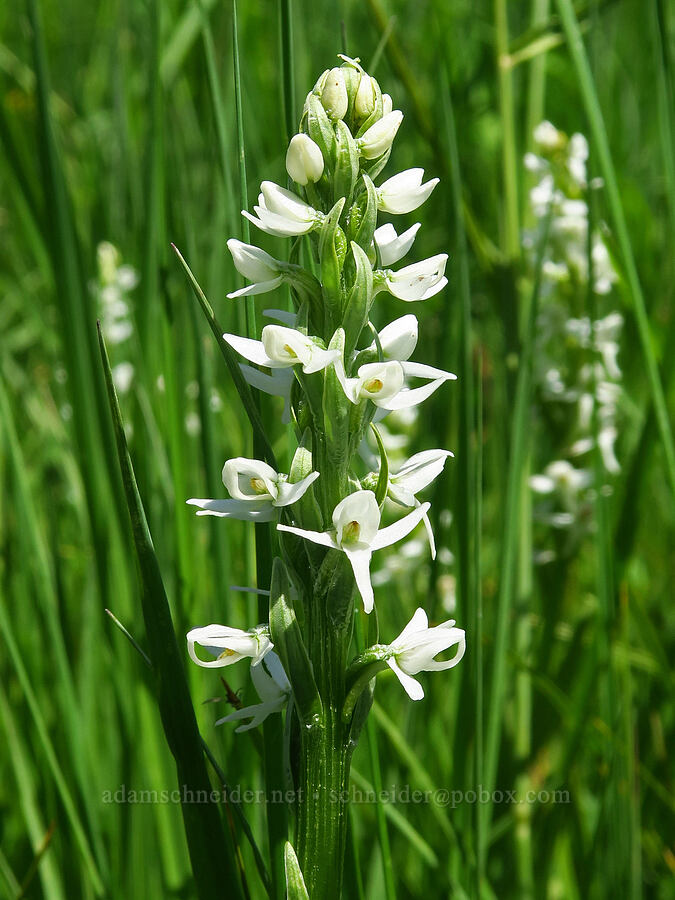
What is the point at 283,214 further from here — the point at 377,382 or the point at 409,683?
the point at 409,683

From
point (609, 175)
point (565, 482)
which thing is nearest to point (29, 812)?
point (609, 175)

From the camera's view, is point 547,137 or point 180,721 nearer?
point 180,721

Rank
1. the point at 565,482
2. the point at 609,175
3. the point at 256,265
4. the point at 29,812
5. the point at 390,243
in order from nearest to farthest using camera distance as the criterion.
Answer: the point at 256,265
the point at 390,243
the point at 609,175
the point at 29,812
the point at 565,482

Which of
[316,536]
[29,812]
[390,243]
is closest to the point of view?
[316,536]

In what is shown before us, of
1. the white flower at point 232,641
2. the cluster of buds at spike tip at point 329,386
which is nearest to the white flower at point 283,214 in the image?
the cluster of buds at spike tip at point 329,386

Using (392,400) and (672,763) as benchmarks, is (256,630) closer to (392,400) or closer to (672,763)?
(392,400)

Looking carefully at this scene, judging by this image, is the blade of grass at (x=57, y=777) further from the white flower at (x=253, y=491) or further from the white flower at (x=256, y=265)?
the white flower at (x=256, y=265)
